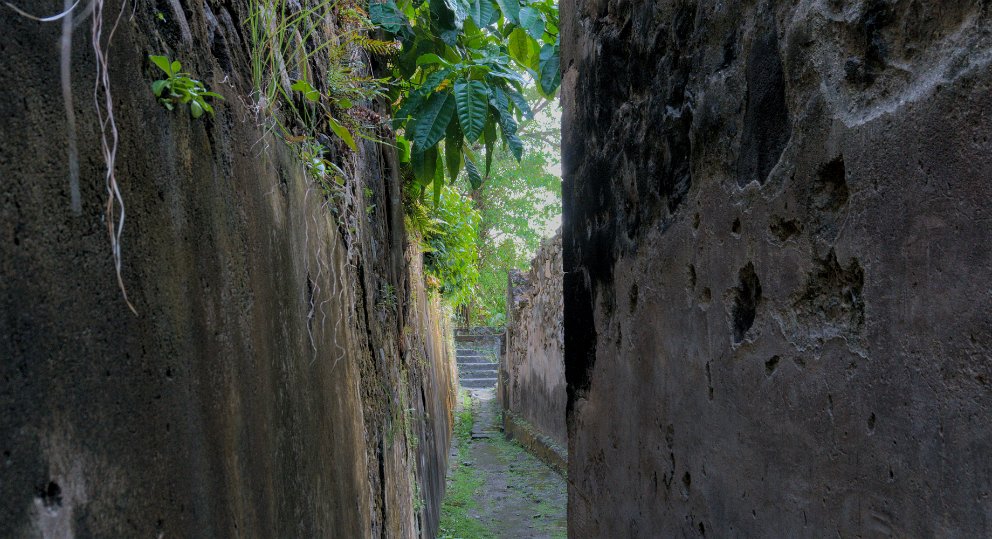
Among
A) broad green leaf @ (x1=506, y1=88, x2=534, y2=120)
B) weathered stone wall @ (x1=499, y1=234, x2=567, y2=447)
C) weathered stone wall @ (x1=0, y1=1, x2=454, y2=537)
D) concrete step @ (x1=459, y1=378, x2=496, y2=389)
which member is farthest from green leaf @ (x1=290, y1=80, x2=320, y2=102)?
concrete step @ (x1=459, y1=378, x2=496, y2=389)

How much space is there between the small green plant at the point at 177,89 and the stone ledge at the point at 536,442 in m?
5.31

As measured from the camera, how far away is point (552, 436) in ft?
27.5

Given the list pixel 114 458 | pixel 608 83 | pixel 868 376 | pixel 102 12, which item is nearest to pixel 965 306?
pixel 868 376

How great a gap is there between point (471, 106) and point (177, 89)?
2468 millimetres

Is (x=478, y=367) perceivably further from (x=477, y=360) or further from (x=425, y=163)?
(x=425, y=163)

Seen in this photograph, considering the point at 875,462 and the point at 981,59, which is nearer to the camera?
the point at 981,59

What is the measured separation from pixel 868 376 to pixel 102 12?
1.28 meters

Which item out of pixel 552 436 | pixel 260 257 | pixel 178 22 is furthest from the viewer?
pixel 552 436

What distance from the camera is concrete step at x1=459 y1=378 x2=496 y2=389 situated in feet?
59.5

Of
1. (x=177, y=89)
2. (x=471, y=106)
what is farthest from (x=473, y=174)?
(x=177, y=89)

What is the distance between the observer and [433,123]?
12.0 ft

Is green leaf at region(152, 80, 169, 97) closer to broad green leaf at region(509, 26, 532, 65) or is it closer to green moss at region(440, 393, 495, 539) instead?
broad green leaf at region(509, 26, 532, 65)

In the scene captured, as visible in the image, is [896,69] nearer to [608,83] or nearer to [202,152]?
[202,152]

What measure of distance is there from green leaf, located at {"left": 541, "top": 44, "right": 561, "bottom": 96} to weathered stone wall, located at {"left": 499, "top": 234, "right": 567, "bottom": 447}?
13.6 feet
